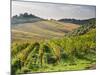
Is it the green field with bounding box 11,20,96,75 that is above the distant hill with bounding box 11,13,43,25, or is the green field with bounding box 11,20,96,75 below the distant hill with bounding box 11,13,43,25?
below

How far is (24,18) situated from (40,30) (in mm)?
225

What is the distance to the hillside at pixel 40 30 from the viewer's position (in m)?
2.38

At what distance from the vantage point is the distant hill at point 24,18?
236cm

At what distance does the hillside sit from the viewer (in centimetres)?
238

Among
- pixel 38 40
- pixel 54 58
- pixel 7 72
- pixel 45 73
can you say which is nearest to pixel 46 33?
pixel 38 40

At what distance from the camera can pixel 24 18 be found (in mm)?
2412

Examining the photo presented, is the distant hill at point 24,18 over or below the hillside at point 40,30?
over

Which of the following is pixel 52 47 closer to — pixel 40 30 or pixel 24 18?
pixel 40 30

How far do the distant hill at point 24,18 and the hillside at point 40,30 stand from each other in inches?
1.3

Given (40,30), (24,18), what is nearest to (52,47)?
(40,30)

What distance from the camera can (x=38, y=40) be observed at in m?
2.45

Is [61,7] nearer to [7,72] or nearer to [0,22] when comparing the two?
[0,22]

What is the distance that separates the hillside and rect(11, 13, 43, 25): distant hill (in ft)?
0.11

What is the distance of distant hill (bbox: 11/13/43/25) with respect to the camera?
7.75 feet
